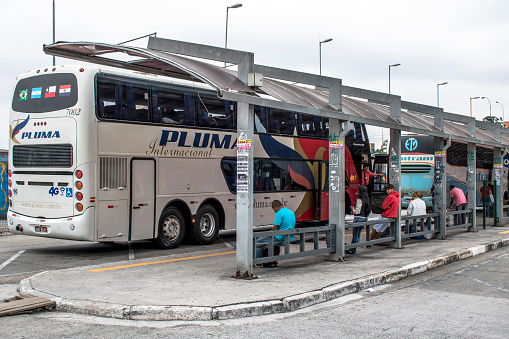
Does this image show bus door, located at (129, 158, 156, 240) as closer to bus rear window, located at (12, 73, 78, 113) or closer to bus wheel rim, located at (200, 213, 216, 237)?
bus wheel rim, located at (200, 213, 216, 237)

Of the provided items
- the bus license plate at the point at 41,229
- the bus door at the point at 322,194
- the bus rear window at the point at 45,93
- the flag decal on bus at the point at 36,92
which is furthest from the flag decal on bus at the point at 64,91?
the bus door at the point at 322,194

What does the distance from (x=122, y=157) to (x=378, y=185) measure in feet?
38.2

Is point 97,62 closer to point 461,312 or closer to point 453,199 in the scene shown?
point 461,312

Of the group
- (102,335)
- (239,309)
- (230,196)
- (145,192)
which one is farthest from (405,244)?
(102,335)

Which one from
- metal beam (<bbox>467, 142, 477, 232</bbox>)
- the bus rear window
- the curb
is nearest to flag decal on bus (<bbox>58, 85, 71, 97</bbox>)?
the bus rear window

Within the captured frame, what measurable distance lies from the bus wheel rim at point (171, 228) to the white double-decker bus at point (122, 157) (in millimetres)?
25

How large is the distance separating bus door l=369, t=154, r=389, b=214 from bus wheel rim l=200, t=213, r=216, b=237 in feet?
22.1

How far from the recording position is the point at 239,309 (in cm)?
730

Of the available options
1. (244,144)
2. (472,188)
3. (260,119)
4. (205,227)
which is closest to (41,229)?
(205,227)

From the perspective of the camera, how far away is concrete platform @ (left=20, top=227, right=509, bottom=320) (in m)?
7.33

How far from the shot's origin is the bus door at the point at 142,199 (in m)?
12.9

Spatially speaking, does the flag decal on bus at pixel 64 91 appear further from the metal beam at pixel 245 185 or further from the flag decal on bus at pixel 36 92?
the metal beam at pixel 245 185

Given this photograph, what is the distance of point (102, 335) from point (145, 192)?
7.02 metres

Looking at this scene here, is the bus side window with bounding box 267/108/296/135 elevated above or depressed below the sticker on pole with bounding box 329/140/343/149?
above
